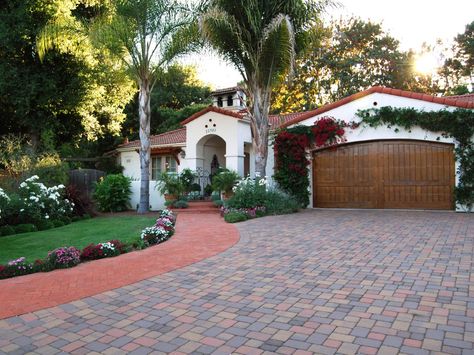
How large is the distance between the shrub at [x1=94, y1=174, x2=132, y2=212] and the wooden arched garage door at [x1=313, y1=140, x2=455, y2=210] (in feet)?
25.4

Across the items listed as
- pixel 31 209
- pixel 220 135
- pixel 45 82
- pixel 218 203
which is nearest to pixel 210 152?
pixel 220 135

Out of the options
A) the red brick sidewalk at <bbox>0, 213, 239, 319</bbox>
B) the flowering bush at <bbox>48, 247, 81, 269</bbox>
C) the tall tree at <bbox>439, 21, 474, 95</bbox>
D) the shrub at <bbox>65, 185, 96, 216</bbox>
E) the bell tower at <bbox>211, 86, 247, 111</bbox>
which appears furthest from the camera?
the bell tower at <bbox>211, 86, 247, 111</bbox>

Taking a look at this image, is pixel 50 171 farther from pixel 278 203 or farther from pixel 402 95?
pixel 402 95

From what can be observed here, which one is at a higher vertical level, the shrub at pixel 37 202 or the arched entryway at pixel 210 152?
the arched entryway at pixel 210 152

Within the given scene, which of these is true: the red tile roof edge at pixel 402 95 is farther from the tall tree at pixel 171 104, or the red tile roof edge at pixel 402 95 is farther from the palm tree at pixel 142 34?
the tall tree at pixel 171 104

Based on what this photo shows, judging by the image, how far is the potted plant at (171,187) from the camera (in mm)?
15484

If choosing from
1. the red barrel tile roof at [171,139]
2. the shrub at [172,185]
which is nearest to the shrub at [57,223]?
the shrub at [172,185]

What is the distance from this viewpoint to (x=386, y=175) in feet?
46.4

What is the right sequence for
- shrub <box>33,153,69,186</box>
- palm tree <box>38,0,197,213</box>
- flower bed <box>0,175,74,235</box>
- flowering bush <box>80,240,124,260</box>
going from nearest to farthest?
flowering bush <box>80,240,124,260</box> → flower bed <box>0,175,74,235</box> → palm tree <box>38,0,197,213</box> → shrub <box>33,153,69,186</box>

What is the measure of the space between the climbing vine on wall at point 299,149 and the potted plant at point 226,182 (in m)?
1.68

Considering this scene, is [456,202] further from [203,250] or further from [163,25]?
[163,25]

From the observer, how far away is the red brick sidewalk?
4.83 m

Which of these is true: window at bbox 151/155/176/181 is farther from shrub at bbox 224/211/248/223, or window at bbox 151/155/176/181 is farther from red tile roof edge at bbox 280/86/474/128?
shrub at bbox 224/211/248/223

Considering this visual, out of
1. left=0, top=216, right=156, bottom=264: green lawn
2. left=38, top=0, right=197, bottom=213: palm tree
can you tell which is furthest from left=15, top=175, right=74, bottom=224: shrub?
left=38, top=0, right=197, bottom=213: palm tree
